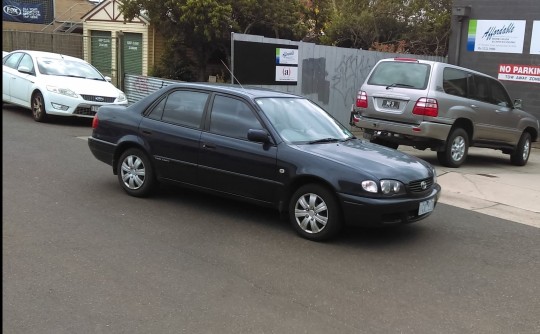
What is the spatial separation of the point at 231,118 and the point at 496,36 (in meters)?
13.1

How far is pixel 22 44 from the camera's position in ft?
68.9

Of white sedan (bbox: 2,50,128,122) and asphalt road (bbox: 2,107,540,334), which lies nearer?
asphalt road (bbox: 2,107,540,334)

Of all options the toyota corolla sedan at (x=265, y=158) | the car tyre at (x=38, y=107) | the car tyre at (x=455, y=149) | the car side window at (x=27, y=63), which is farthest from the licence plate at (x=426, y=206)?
the car side window at (x=27, y=63)

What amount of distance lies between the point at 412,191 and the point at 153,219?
269cm

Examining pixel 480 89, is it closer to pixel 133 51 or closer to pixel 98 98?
pixel 98 98

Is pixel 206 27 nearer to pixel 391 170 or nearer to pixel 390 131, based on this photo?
pixel 390 131

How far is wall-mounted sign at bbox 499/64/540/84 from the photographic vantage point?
15.8m

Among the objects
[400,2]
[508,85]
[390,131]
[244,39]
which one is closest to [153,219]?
[390,131]

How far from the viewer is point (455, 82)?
984 centimetres

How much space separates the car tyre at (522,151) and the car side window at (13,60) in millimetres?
11522

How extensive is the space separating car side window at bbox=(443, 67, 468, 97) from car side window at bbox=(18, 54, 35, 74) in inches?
354

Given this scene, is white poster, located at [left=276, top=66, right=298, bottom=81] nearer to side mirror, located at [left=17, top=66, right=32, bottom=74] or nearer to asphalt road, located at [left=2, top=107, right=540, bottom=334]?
side mirror, located at [left=17, top=66, right=32, bottom=74]

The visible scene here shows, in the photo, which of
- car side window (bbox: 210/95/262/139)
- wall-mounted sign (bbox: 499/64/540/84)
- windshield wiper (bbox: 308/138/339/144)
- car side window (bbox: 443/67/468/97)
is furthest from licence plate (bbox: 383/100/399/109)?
wall-mounted sign (bbox: 499/64/540/84)

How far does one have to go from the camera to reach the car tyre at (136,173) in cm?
640
